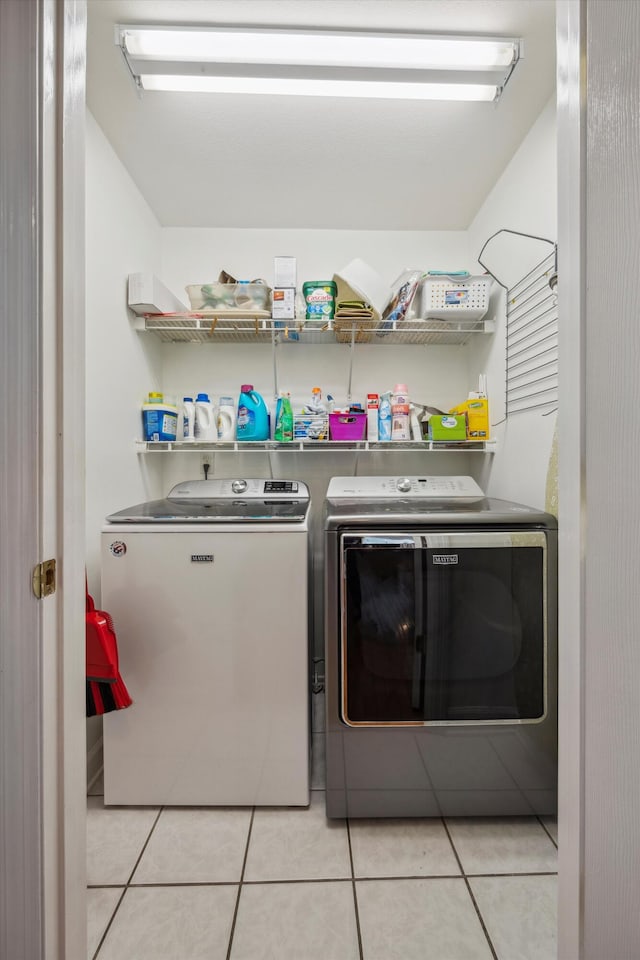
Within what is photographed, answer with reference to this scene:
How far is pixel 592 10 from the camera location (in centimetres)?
65

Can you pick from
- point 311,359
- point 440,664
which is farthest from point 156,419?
point 440,664

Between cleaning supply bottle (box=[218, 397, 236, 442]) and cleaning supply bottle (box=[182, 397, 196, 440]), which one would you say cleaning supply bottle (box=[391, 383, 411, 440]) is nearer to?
cleaning supply bottle (box=[218, 397, 236, 442])

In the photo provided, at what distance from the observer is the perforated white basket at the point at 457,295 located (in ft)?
6.58

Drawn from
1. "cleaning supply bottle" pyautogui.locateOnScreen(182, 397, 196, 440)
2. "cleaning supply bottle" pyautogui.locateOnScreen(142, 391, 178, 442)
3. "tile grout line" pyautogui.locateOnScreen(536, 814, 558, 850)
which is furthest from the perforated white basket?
"tile grout line" pyautogui.locateOnScreen(536, 814, 558, 850)

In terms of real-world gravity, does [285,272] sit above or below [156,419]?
above

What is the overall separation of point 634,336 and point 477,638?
3.69 ft

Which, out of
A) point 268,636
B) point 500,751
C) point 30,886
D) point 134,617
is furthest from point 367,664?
point 30,886

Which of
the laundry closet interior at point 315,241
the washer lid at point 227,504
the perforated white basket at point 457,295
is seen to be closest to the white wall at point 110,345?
the laundry closet interior at point 315,241

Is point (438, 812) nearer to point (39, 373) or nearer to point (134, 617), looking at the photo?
point (134, 617)

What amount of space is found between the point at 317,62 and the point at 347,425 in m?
1.32

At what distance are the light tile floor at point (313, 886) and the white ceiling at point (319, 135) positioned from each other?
2.57 m

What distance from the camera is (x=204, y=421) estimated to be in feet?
6.98

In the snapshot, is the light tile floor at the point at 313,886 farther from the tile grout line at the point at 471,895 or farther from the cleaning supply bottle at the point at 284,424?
the cleaning supply bottle at the point at 284,424

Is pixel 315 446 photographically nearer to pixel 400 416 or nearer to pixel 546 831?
pixel 400 416
